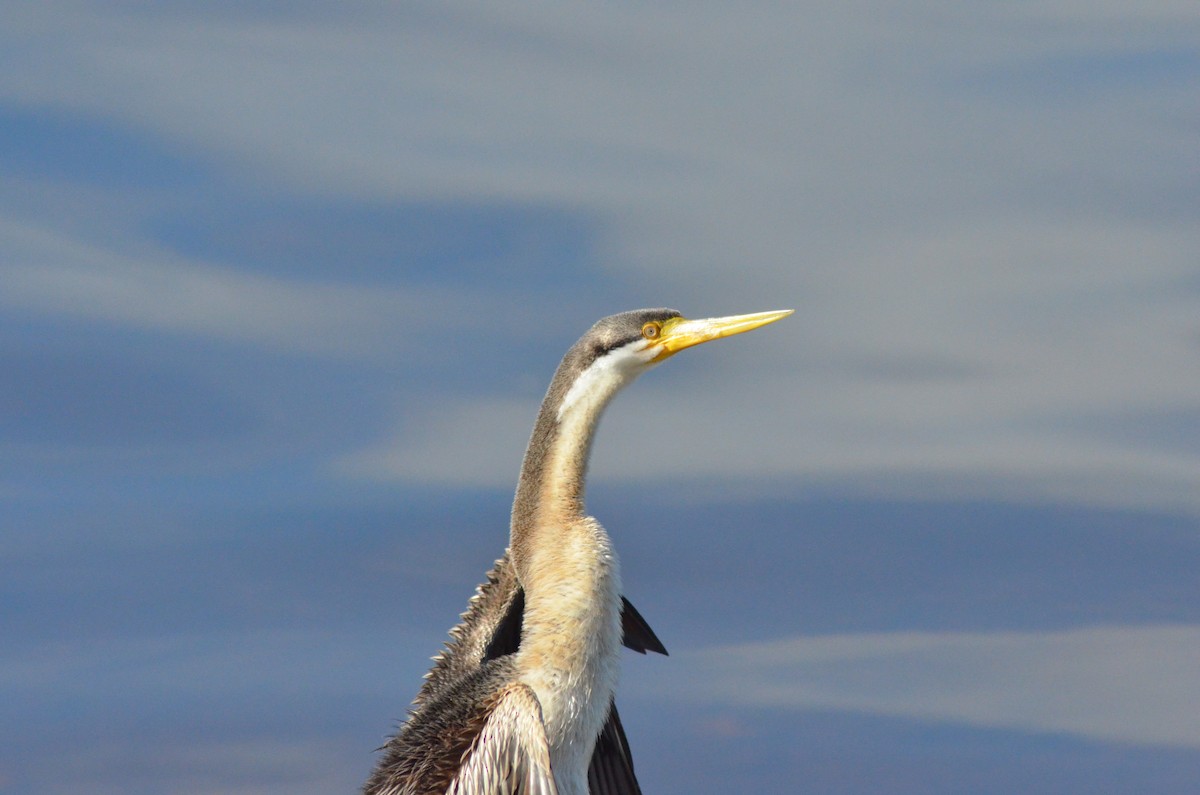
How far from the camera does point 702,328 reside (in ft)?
42.3

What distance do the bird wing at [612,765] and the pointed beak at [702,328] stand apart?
320cm

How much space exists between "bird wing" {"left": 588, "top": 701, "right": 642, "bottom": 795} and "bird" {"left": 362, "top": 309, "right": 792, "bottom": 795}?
1768 mm

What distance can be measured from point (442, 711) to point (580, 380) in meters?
2.50

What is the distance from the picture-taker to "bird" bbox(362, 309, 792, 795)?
37.8 feet

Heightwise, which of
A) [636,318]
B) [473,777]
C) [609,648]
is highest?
[636,318]

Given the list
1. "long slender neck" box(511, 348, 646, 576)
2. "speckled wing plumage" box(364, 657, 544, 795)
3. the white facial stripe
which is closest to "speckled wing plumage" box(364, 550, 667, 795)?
"speckled wing plumage" box(364, 657, 544, 795)

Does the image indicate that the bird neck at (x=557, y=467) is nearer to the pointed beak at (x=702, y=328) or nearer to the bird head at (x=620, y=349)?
the bird head at (x=620, y=349)

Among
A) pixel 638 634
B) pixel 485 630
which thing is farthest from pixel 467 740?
pixel 638 634

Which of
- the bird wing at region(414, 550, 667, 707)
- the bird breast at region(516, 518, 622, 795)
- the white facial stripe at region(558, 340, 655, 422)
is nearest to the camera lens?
the bird breast at region(516, 518, 622, 795)

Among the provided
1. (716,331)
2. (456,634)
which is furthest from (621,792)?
(716,331)

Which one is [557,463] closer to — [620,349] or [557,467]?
[557,467]

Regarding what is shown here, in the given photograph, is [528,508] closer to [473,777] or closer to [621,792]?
[473,777]

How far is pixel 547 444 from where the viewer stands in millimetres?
12141

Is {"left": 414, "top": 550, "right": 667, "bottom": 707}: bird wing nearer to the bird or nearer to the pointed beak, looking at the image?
the bird
